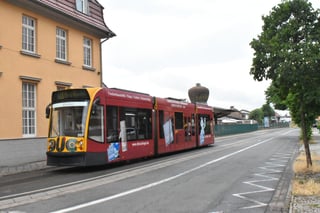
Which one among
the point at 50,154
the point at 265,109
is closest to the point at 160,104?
the point at 50,154

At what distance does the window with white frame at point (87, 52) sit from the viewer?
23.5m

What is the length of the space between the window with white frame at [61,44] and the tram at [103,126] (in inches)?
199

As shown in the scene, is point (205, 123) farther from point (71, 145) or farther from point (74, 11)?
point (71, 145)

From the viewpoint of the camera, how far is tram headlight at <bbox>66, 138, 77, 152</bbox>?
14836 millimetres

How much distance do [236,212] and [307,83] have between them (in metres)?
5.88

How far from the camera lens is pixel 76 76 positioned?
73.6ft

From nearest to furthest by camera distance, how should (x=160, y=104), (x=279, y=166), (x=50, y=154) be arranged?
(x=50, y=154), (x=279, y=166), (x=160, y=104)

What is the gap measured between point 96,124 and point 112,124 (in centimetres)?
108

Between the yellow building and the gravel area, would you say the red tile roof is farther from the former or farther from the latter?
the gravel area

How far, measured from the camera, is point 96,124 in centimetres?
1539

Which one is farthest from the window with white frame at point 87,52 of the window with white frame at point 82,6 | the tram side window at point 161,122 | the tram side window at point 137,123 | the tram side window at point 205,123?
the tram side window at point 205,123

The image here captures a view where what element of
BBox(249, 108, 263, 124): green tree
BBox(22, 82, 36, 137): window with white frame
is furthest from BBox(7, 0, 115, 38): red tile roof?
BBox(249, 108, 263, 124): green tree

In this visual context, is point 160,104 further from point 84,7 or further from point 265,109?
point 265,109

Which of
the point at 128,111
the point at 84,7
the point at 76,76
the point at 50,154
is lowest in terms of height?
the point at 50,154
